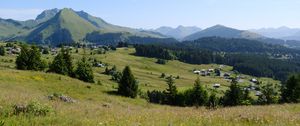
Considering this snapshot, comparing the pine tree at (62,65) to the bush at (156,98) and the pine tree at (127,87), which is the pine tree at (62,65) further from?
the bush at (156,98)

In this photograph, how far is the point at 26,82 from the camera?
57.4 metres

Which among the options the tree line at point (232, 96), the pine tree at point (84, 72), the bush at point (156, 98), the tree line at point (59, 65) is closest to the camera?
the tree line at point (232, 96)

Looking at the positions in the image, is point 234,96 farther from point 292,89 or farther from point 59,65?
point 59,65

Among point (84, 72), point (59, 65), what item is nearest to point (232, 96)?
point (84, 72)

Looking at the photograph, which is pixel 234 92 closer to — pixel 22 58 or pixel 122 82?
pixel 122 82

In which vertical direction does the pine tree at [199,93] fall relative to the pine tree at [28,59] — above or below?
below

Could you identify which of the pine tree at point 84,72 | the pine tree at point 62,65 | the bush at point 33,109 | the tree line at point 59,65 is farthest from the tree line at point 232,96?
the bush at point 33,109

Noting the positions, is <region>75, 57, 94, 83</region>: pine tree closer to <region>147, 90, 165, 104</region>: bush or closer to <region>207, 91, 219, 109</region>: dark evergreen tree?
<region>207, 91, 219, 109</region>: dark evergreen tree

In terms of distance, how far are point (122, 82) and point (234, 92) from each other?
2843 cm

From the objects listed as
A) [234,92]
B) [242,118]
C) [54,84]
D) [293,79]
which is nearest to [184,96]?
[234,92]

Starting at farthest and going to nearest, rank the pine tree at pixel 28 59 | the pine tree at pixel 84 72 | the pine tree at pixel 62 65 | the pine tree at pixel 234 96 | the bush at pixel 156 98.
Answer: the bush at pixel 156 98
the pine tree at pixel 234 96
the pine tree at pixel 62 65
the pine tree at pixel 28 59
the pine tree at pixel 84 72

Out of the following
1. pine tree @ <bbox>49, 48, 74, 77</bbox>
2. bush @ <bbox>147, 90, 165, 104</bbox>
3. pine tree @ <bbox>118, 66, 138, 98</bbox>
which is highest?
pine tree @ <bbox>49, 48, 74, 77</bbox>

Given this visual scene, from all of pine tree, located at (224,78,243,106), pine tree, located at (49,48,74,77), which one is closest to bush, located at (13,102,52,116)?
pine tree, located at (49,48,74,77)

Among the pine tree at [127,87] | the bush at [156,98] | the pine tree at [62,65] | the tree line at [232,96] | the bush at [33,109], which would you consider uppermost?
the bush at [33,109]
